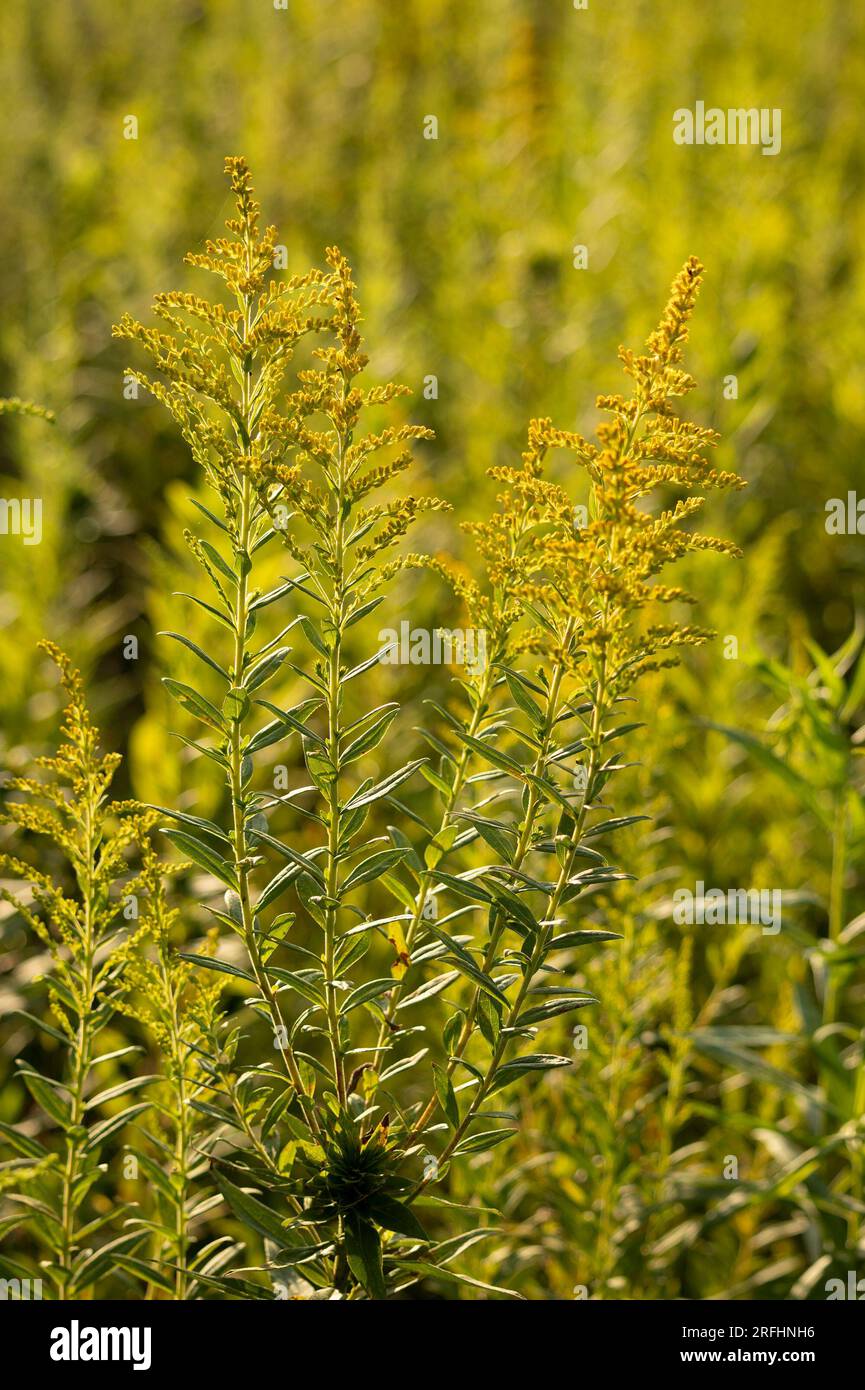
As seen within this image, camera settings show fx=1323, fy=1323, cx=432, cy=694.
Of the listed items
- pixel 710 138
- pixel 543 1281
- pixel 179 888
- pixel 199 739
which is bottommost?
pixel 543 1281

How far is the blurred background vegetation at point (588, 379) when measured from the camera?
180 cm

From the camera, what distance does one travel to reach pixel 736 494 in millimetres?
3445

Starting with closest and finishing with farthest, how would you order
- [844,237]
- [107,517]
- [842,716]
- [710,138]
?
[842,716] < [107,517] < [710,138] < [844,237]

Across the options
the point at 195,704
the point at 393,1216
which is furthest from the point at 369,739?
the point at 393,1216

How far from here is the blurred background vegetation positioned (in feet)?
5.89

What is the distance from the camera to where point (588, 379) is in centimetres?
388

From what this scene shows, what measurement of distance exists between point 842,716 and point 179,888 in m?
1.23

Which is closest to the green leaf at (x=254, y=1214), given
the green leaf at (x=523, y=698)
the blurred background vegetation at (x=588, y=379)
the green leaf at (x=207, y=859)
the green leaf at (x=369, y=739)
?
the green leaf at (x=207, y=859)

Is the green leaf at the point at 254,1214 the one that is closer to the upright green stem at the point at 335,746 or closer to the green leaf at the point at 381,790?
the upright green stem at the point at 335,746

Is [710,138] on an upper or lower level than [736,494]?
upper

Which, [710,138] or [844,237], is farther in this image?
[844,237]
